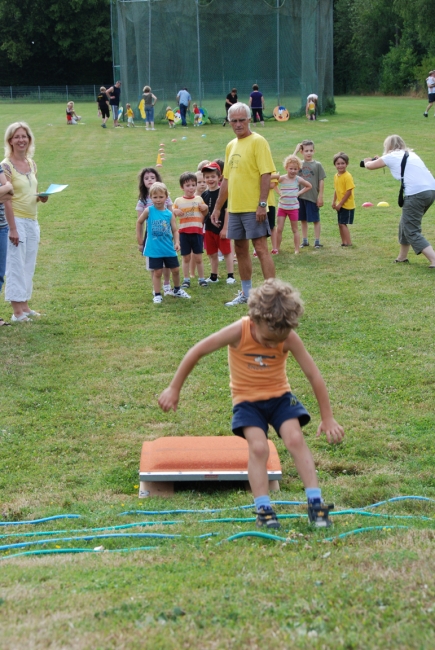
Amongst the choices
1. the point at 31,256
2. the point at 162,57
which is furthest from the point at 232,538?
the point at 162,57

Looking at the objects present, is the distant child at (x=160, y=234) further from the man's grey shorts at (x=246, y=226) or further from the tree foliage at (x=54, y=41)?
the tree foliage at (x=54, y=41)

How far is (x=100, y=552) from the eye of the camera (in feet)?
14.0

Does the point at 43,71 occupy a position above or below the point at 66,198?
above

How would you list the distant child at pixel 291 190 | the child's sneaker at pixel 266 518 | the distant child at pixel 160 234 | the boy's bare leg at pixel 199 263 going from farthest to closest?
1. the distant child at pixel 291 190
2. the boy's bare leg at pixel 199 263
3. the distant child at pixel 160 234
4. the child's sneaker at pixel 266 518

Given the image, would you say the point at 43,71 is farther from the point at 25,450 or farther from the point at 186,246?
the point at 25,450

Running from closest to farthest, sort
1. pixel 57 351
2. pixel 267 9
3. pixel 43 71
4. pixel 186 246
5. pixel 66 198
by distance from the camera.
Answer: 1. pixel 57 351
2. pixel 186 246
3. pixel 66 198
4. pixel 267 9
5. pixel 43 71

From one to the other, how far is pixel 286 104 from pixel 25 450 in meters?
30.9

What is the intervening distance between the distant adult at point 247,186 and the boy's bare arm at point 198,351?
482 centimetres

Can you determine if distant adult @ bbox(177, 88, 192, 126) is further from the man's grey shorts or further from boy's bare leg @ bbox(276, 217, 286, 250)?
the man's grey shorts

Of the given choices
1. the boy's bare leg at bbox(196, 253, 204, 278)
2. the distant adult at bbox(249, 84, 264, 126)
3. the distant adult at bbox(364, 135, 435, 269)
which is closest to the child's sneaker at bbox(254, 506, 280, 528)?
the boy's bare leg at bbox(196, 253, 204, 278)

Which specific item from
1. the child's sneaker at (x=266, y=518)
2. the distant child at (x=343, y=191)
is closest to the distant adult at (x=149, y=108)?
the distant child at (x=343, y=191)

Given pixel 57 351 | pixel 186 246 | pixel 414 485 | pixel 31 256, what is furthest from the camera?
pixel 186 246

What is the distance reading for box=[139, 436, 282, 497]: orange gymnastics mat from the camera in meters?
5.39

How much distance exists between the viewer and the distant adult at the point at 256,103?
31.9 m
